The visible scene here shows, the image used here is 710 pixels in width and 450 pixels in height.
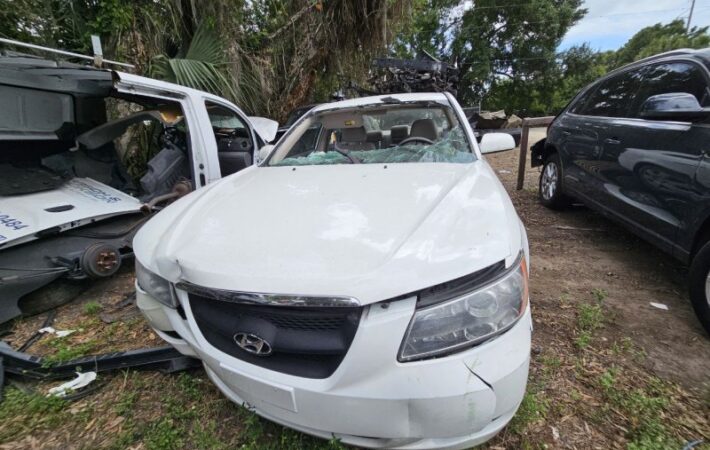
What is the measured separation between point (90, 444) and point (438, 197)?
1.89m

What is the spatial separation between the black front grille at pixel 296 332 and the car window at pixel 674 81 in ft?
9.48

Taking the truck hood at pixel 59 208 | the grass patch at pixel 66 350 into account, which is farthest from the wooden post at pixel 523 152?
the grass patch at pixel 66 350

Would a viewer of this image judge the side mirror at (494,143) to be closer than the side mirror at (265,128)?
Yes

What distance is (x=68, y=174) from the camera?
3115 millimetres

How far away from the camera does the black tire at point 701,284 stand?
2.04m

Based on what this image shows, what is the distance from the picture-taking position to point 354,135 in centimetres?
306

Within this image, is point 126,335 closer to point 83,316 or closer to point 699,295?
point 83,316

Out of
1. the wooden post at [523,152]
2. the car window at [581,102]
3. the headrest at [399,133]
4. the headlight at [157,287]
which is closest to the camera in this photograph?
the headlight at [157,287]

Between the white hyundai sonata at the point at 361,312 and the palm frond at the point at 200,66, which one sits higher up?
the palm frond at the point at 200,66

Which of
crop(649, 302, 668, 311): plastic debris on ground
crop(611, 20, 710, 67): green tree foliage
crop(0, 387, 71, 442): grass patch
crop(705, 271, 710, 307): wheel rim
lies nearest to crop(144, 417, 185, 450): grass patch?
crop(0, 387, 71, 442): grass patch

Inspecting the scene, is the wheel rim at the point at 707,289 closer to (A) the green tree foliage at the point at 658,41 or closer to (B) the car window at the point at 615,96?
(B) the car window at the point at 615,96

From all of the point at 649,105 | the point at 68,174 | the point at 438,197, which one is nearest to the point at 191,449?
the point at 438,197

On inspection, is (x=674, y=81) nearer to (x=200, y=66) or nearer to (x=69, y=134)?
(x=69, y=134)

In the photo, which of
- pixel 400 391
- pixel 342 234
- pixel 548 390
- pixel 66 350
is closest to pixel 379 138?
pixel 342 234
